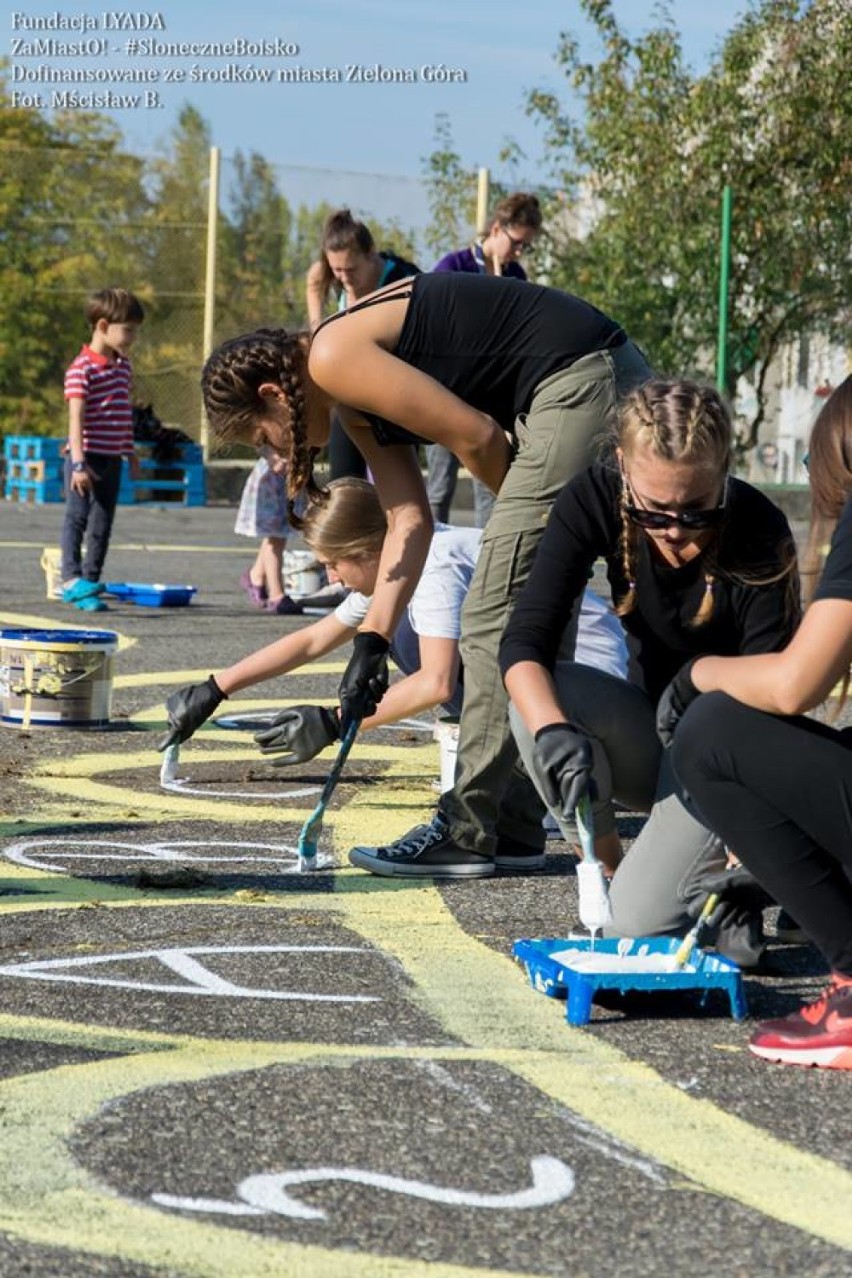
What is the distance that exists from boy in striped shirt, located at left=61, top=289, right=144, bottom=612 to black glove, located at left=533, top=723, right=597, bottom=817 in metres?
7.07

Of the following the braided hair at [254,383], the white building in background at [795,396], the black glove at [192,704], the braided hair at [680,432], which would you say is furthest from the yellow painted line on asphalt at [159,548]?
the braided hair at [680,432]

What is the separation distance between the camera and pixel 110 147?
23.3 m

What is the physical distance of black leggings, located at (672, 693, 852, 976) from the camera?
10.7 feet

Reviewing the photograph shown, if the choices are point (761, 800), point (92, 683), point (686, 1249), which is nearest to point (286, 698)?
point (92, 683)

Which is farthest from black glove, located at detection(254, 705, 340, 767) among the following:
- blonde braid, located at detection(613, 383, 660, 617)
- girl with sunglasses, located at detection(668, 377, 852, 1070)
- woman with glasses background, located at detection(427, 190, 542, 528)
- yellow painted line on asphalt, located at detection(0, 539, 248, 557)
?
yellow painted line on asphalt, located at detection(0, 539, 248, 557)

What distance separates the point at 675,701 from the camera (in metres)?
3.63

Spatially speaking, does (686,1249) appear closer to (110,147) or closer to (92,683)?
(92,683)

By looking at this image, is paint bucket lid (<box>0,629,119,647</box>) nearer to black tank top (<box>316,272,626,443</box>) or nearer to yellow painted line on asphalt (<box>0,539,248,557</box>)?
black tank top (<box>316,272,626,443</box>)

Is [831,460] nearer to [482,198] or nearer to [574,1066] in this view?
[574,1066]

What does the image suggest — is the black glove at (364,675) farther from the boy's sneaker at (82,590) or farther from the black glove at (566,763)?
the boy's sneaker at (82,590)

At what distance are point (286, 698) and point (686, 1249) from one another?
17.1 ft

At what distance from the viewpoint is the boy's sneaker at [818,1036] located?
3164 mm

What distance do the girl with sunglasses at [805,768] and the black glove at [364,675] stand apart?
128 cm

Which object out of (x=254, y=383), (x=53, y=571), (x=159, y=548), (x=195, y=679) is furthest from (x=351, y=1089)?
(x=159, y=548)
